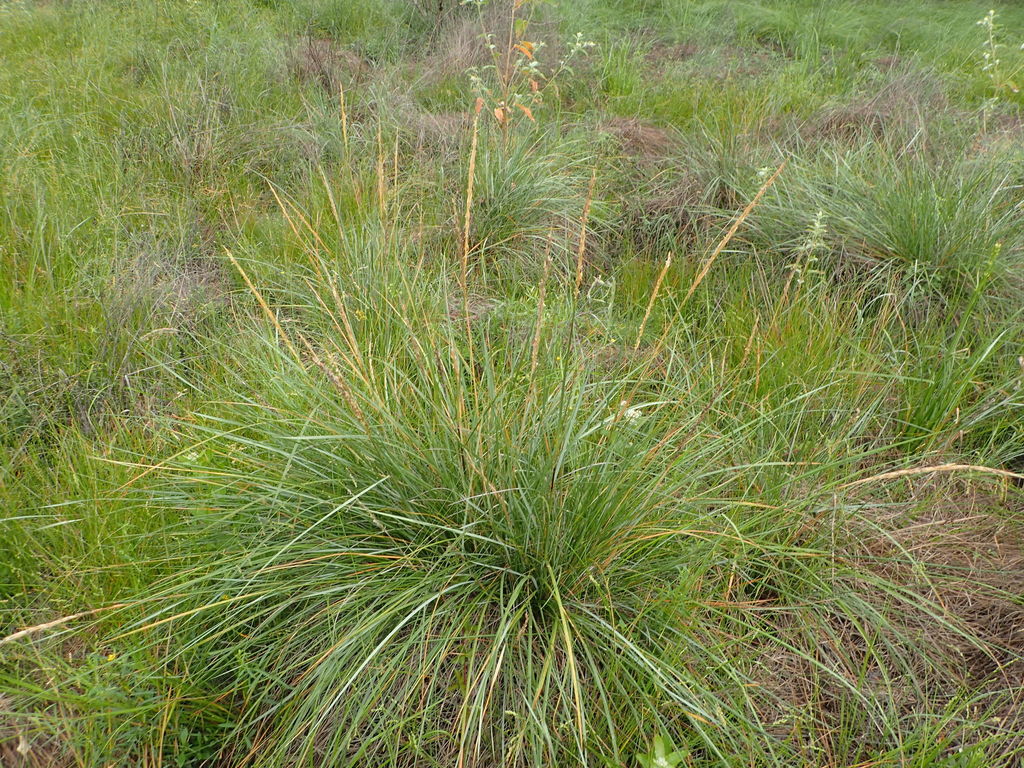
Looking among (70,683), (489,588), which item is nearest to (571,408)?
(489,588)

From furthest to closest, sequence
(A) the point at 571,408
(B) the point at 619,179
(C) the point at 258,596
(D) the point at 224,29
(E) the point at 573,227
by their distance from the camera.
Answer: (D) the point at 224,29
(B) the point at 619,179
(E) the point at 573,227
(A) the point at 571,408
(C) the point at 258,596

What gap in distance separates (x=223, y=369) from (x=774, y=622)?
6.45 ft

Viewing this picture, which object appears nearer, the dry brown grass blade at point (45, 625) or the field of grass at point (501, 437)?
the dry brown grass blade at point (45, 625)

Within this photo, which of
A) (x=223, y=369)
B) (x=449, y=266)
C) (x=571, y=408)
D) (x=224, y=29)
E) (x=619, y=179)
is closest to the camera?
(x=571, y=408)

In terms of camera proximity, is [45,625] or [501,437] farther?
[501,437]

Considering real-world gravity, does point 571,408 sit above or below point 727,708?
above

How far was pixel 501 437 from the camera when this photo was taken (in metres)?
1.95

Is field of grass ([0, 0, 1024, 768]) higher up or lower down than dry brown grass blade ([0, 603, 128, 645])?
lower down

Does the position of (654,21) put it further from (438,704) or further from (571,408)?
(438,704)

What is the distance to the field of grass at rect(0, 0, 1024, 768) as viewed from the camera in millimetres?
1786

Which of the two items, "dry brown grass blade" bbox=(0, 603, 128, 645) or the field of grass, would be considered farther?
the field of grass

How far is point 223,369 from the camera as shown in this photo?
9.25 ft

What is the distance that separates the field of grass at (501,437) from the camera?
1.79 meters

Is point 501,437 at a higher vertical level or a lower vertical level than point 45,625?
lower
